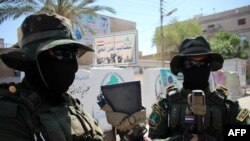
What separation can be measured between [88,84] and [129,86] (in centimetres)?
630

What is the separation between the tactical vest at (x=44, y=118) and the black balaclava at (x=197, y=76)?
113cm

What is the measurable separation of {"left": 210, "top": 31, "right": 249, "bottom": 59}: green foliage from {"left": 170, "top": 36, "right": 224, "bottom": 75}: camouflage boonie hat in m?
35.7

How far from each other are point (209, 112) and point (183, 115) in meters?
0.21

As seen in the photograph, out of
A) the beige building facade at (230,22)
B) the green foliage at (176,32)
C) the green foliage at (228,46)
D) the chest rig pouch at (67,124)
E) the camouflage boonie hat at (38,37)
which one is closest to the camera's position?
the chest rig pouch at (67,124)

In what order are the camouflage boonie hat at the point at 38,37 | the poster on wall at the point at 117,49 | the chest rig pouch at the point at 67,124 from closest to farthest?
the chest rig pouch at the point at 67,124 → the camouflage boonie hat at the point at 38,37 → the poster on wall at the point at 117,49

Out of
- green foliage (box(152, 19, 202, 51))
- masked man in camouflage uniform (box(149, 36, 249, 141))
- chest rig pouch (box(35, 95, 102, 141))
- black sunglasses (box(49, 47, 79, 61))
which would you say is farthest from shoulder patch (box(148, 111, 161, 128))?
green foliage (box(152, 19, 202, 51))

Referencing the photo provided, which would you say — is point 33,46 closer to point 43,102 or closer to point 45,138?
point 43,102

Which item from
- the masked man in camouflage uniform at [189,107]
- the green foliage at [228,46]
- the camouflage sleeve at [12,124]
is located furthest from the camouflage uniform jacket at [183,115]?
the green foliage at [228,46]

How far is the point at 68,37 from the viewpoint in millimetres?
1959

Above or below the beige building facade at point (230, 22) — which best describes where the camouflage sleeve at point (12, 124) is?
below

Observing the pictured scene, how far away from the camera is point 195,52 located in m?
2.76

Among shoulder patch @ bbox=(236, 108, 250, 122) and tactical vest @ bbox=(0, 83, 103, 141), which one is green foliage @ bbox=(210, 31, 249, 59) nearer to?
shoulder patch @ bbox=(236, 108, 250, 122)

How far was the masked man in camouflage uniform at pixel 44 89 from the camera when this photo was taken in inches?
66.5

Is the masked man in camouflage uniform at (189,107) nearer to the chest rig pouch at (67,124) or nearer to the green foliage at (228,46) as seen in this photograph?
the chest rig pouch at (67,124)
